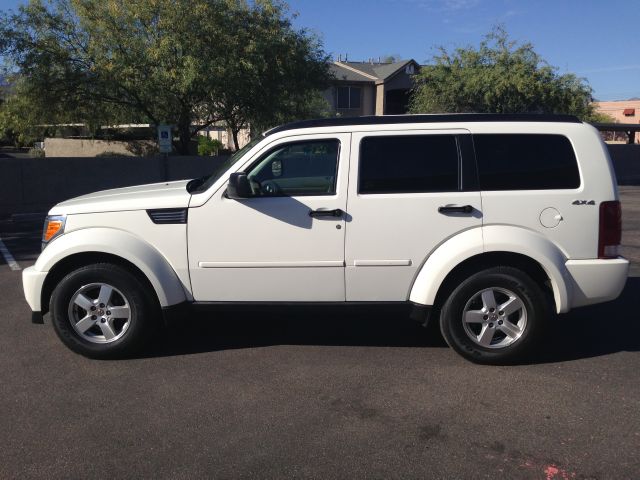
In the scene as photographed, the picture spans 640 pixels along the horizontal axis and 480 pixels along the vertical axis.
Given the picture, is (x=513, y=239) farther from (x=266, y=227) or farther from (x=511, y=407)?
(x=266, y=227)

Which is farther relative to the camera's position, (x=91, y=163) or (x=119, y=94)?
(x=119, y=94)

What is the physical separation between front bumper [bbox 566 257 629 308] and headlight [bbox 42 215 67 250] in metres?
4.05

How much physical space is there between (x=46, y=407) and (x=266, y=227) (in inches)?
78.5

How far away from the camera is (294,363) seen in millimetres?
4750

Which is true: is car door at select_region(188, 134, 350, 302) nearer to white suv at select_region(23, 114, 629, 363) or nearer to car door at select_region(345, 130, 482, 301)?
white suv at select_region(23, 114, 629, 363)

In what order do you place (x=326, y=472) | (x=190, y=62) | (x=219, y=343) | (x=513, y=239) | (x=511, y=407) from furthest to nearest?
(x=190, y=62)
(x=219, y=343)
(x=513, y=239)
(x=511, y=407)
(x=326, y=472)

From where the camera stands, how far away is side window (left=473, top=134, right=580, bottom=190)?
15.1ft

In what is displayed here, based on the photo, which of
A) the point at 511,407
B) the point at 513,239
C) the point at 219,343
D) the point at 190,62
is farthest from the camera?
the point at 190,62

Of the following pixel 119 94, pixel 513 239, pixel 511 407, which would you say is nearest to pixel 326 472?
pixel 511 407

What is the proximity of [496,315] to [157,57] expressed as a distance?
47.3 feet

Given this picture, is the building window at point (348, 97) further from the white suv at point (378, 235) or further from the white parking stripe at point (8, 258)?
the white suv at point (378, 235)

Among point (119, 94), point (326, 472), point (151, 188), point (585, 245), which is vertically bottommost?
point (326, 472)

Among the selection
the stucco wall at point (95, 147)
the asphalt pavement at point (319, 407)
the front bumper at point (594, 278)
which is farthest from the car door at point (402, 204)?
the stucco wall at point (95, 147)

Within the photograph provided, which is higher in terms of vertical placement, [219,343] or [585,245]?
[585,245]
